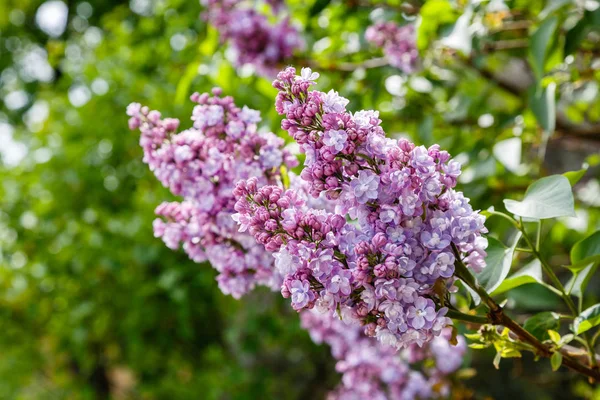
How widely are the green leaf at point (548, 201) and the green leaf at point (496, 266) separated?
41 mm

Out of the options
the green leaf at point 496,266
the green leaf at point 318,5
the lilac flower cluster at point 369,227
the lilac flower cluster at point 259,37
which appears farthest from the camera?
the lilac flower cluster at point 259,37

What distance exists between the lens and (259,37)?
198 centimetres

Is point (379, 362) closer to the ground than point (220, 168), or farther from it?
closer to the ground

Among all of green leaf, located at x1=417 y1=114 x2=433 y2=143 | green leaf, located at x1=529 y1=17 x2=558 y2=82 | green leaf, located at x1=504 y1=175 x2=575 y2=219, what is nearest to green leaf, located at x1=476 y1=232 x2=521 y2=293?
green leaf, located at x1=504 y1=175 x2=575 y2=219

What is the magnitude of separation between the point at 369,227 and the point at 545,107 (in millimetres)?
893

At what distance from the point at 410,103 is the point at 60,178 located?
2352 mm

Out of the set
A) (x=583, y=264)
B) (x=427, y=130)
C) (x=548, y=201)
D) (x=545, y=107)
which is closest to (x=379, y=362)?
(x=427, y=130)

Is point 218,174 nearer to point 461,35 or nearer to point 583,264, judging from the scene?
point 583,264

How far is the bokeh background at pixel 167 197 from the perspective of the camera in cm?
208

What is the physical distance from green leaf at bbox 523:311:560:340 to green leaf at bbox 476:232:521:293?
12 centimetres

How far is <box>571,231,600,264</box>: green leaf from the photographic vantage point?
951 millimetres

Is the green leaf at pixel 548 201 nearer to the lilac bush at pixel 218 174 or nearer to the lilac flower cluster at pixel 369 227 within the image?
the lilac flower cluster at pixel 369 227

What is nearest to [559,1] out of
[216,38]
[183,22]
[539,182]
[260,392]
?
[539,182]

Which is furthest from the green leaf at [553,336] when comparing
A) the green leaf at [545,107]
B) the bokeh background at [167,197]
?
the bokeh background at [167,197]
